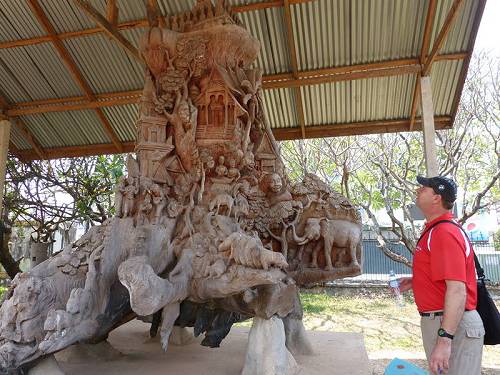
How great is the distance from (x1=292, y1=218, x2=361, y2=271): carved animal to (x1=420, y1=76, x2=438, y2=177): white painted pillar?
2.05 meters

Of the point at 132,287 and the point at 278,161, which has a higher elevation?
the point at 278,161

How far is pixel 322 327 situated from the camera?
11047 millimetres

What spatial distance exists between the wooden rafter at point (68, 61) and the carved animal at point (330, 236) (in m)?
6.12

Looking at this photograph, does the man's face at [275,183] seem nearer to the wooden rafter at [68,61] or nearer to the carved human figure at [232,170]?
the carved human figure at [232,170]

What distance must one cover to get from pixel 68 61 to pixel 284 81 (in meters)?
4.69

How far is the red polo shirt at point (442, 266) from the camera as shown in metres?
2.47

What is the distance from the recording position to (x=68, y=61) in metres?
8.45

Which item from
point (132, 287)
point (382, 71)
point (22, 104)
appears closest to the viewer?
point (132, 287)

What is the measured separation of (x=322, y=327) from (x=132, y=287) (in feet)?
28.0

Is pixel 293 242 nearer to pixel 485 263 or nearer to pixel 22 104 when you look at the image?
pixel 22 104

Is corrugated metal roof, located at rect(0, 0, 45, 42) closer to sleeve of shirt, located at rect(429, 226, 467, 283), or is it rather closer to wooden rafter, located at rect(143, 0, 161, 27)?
wooden rafter, located at rect(143, 0, 161, 27)

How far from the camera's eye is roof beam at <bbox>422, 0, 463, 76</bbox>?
6343 millimetres

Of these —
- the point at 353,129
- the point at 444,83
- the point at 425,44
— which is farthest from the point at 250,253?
the point at 444,83

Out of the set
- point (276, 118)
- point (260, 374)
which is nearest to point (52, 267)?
point (260, 374)
